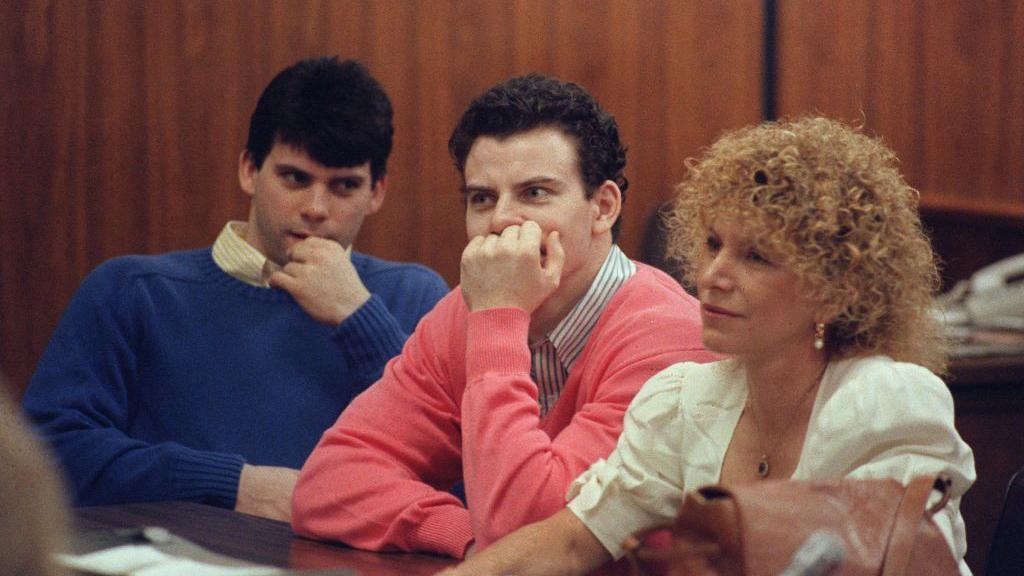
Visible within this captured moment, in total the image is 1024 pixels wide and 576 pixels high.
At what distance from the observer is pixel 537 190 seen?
75.3 inches

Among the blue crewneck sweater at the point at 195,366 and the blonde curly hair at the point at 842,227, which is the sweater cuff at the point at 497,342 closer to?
the blonde curly hair at the point at 842,227

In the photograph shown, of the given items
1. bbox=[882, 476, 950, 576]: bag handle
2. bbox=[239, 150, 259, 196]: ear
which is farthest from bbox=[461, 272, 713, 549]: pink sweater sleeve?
bbox=[239, 150, 259, 196]: ear

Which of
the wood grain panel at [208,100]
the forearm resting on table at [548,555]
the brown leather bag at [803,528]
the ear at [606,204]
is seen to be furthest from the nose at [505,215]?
the wood grain panel at [208,100]

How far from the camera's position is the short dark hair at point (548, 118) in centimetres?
193

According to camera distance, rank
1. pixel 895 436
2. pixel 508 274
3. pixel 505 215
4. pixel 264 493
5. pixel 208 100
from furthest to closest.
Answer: pixel 208 100, pixel 264 493, pixel 505 215, pixel 508 274, pixel 895 436

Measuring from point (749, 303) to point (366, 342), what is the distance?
1.09 m

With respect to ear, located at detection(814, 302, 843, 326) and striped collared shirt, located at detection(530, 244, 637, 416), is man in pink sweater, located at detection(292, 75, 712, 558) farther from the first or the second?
ear, located at detection(814, 302, 843, 326)

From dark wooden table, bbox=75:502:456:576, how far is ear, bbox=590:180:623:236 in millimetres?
563

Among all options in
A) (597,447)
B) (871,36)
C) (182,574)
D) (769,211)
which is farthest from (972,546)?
(182,574)

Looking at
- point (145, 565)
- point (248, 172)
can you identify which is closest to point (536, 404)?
point (145, 565)

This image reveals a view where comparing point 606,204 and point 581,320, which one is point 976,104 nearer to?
point 606,204

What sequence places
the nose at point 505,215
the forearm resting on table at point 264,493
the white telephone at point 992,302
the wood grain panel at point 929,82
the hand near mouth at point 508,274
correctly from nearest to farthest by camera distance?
the hand near mouth at point 508,274
the nose at point 505,215
the forearm resting on table at point 264,493
the white telephone at point 992,302
the wood grain panel at point 929,82

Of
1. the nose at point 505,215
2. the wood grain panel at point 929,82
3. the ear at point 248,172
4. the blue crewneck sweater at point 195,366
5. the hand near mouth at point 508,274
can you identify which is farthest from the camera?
the wood grain panel at point 929,82

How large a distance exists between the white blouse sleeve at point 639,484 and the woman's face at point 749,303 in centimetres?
10
